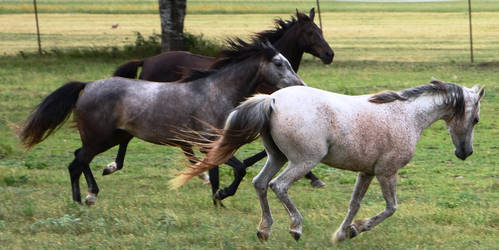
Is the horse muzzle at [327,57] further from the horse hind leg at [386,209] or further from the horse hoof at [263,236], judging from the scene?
the horse hoof at [263,236]

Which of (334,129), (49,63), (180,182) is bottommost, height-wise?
(49,63)

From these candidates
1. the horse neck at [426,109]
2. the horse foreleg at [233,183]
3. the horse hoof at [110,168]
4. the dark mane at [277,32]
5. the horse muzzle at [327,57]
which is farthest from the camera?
the horse muzzle at [327,57]

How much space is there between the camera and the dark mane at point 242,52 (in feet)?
Answer: 27.8

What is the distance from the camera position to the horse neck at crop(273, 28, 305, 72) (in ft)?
37.7

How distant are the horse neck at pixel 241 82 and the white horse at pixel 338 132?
1.73 m

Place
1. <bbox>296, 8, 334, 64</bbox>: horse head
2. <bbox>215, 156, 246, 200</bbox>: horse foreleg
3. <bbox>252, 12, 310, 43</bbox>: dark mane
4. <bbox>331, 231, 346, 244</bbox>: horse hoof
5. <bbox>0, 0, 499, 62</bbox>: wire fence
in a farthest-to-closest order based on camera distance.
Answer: <bbox>0, 0, 499, 62</bbox>: wire fence, <bbox>296, 8, 334, 64</bbox>: horse head, <bbox>252, 12, 310, 43</bbox>: dark mane, <bbox>215, 156, 246, 200</bbox>: horse foreleg, <bbox>331, 231, 346, 244</bbox>: horse hoof

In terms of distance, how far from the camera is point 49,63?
76.7 feet

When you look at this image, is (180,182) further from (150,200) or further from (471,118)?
(471,118)

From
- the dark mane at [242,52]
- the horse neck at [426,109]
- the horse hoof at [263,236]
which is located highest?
the dark mane at [242,52]

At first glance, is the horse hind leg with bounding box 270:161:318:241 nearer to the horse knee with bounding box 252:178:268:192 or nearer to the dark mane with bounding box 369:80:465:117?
the horse knee with bounding box 252:178:268:192

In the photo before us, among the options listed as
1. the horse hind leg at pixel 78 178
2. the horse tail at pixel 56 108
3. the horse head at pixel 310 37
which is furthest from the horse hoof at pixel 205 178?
the horse head at pixel 310 37

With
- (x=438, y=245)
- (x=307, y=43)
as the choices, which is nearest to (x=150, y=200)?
(x=438, y=245)

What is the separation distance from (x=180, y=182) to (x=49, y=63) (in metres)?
17.3

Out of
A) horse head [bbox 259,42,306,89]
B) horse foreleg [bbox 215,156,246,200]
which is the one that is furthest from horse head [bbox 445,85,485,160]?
horse foreleg [bbox 215,156,246,200]
